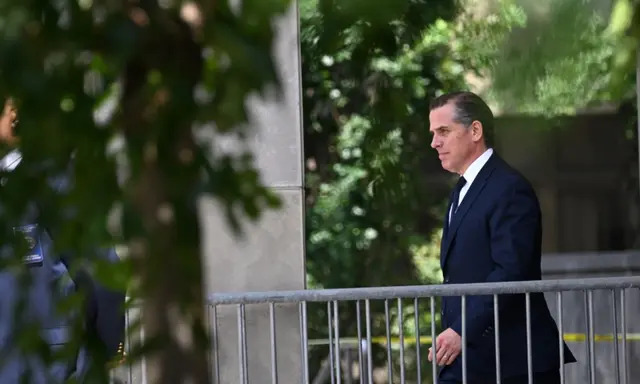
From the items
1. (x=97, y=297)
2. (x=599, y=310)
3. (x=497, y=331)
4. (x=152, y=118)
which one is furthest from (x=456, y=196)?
(x=152, y=118)

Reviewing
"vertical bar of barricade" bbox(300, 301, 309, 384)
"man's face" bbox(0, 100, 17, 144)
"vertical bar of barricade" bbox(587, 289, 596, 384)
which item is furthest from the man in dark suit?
"man's face" bbox(0, 100, 17, 144)

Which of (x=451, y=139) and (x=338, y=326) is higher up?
(x=451, y=139)

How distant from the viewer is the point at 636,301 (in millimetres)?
8539

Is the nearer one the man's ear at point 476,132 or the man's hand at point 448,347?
the man's hand at point 448,347

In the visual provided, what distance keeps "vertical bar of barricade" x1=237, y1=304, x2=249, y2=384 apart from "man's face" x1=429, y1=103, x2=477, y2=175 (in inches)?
37.3

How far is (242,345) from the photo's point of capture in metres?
5.76

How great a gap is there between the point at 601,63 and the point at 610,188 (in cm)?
788

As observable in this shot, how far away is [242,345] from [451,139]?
1.14 m

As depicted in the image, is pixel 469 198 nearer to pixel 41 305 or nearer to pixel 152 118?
pixel 41 305

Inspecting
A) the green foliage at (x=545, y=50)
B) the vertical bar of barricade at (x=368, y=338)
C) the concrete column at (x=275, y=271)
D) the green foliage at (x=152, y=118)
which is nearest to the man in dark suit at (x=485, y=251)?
the vertical bar of barricade at (x=368, y=338)

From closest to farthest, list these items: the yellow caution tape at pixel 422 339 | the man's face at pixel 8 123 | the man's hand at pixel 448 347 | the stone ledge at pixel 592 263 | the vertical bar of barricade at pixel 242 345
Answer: the man's face at pixel 8 123 < the man's hand at pixel 448 347 < the vertical bar of barricade at pixel 242 345 < the yellow caution tape at pixel 422 339 < the stone ledge at pixel 592 263

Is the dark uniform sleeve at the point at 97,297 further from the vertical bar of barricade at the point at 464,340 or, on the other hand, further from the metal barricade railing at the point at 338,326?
the vertical bar of barricade at the point at 464,340

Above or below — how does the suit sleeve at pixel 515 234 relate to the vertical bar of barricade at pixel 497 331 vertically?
above

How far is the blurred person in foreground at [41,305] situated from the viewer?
196cm
